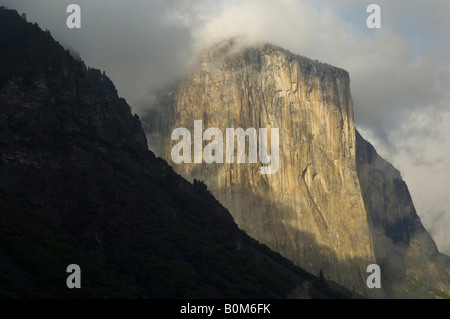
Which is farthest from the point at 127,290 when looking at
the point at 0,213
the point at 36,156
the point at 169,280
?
the point at 36,156
